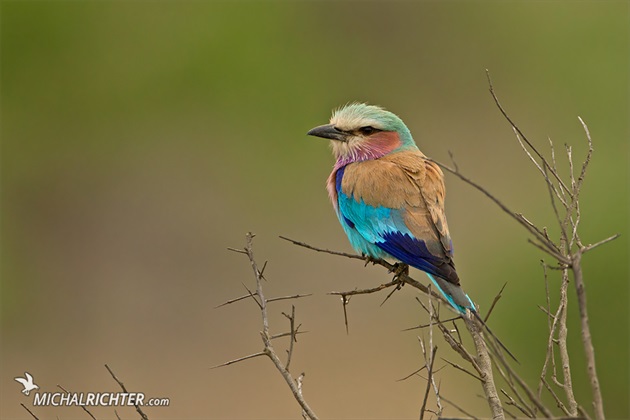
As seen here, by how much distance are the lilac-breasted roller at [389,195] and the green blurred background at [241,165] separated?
3.05 meters

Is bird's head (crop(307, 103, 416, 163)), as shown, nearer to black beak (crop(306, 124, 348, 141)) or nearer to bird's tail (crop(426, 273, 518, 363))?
black beak (crop(306, 124, 348, 141))

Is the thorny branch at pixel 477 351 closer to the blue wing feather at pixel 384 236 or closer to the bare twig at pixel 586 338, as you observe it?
the blue wing feather at pixel 384 236

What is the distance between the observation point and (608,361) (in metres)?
6.39

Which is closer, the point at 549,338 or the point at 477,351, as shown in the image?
the point at 549,338

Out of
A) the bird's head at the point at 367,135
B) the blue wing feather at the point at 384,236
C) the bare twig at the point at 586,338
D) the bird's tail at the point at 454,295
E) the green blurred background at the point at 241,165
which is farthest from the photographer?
the green blurred background at the point at 241,165

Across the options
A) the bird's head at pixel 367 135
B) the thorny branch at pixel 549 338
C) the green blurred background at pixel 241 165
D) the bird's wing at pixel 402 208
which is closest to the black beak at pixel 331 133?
the bird's head at pixel 367 135

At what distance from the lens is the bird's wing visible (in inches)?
142

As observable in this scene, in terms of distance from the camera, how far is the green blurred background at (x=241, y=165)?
25.5 feet

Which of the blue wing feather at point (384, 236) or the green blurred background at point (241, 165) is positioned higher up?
the green blurred background at point (241, 165)

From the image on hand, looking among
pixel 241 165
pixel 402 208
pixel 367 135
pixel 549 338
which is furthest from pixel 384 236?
pixel 241 165

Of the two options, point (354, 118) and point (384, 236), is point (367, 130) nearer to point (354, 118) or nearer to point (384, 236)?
point (354, 118)

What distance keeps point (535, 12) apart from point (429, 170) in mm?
7524

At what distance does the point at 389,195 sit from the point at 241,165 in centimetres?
628

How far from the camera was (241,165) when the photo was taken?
10.0 m
